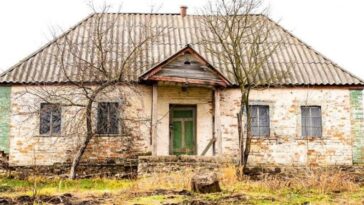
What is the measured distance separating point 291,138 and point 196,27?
19.7 ft

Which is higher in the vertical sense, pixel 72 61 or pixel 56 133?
pixel 72 61

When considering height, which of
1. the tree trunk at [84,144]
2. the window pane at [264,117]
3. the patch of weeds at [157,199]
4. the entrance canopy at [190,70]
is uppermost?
the entrance canopy at [190,70]

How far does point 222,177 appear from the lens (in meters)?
12.9

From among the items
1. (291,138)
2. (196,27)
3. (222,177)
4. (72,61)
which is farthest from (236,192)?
(196,27)

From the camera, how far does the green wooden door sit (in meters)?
18.0

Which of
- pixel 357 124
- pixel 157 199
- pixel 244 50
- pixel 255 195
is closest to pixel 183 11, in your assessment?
pixel 244 50

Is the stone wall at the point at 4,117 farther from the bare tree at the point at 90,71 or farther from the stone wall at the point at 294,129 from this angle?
the stone wall at the point at 294,129

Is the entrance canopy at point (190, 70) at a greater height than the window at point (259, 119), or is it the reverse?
the entrance canopy at point (190, 70)

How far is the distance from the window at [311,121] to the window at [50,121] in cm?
840

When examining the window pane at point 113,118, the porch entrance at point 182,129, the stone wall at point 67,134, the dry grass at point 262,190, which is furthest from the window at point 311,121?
the window pane at point 113,118

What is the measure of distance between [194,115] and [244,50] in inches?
133

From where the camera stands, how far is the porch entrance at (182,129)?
1800cm

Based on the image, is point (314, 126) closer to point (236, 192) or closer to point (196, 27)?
point (196, 27)

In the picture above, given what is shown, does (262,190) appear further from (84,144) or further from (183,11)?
(183,11)
